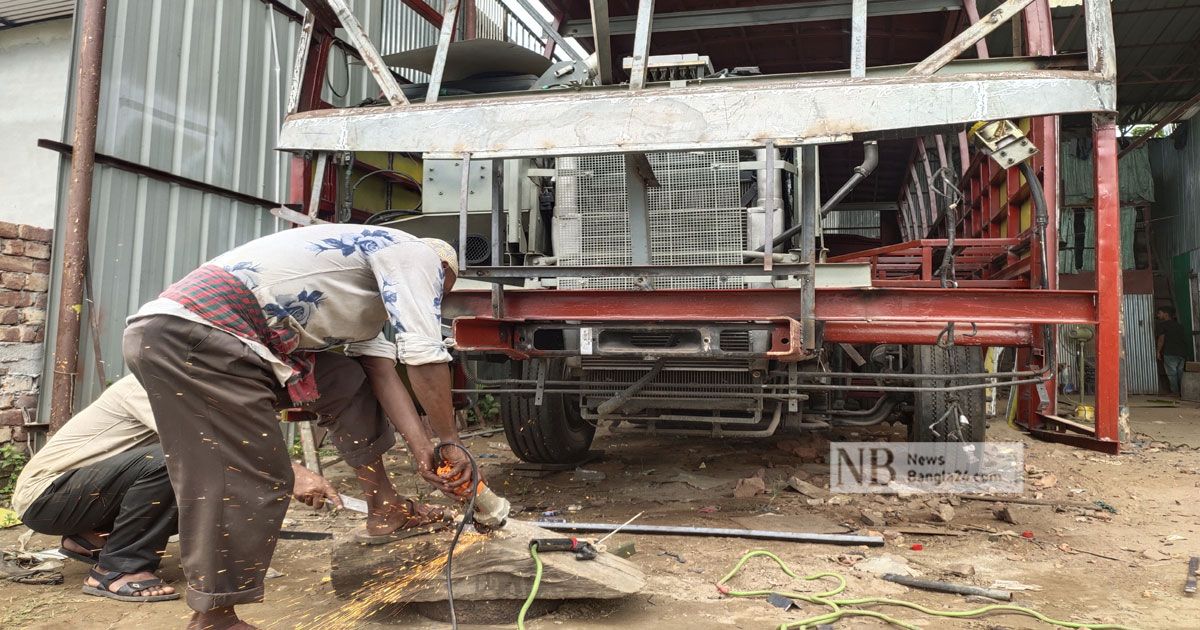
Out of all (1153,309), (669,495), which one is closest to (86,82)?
(669,495)

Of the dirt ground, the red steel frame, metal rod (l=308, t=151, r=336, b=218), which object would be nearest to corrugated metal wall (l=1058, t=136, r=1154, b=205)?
the dirt ground

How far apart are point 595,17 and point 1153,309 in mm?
13867

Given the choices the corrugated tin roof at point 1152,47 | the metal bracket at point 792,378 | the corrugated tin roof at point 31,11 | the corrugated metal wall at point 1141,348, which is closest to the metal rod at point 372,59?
the metal bracket at point 792,378

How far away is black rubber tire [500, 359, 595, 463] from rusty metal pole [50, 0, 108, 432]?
2384 mm

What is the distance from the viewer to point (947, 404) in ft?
13.6

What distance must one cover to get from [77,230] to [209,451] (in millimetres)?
2939

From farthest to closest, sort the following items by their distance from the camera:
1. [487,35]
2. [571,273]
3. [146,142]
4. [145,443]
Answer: [487,35]
[146,142]
[571,273]
[145,443]

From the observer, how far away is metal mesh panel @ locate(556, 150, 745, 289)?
12.7 ft

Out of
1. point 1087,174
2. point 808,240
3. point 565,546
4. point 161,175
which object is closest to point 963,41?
point 808,240

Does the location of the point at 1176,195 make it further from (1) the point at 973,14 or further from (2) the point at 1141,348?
(1) the point at 973,14

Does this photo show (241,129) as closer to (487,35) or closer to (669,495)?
(487,35)

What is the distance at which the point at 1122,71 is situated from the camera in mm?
12547

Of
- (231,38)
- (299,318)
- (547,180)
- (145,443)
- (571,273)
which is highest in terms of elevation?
(231,38)

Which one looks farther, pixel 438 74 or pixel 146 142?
pixel 146 142
